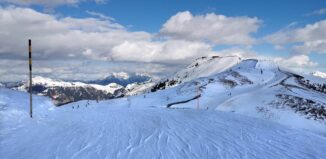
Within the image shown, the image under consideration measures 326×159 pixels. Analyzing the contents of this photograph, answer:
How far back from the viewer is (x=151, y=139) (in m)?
16.1

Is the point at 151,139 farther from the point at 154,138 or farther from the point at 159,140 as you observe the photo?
the point at 159,140

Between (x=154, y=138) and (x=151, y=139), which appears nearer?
(x=151, y=139)

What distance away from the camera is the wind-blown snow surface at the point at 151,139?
13484mm

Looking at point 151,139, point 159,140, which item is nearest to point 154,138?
point 151,139

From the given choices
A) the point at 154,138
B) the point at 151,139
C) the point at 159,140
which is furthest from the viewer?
the point at 154,138

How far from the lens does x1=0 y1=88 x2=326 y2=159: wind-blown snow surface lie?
1348cm

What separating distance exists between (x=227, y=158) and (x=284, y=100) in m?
53.9

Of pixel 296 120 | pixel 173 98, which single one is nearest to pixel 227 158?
pixel 296 120

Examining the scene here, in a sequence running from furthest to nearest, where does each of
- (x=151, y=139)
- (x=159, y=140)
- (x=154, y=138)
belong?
1. (x=154, y=138)
2. (x=151, y=139)
3. (x=159, y=140)

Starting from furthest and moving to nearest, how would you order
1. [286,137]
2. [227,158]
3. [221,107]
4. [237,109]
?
[221,107]
[237,109]
[286,137]
[227,158]

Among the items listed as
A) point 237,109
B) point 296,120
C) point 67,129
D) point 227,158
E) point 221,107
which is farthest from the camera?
point 221,107

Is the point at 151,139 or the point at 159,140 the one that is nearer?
the point at 159,140

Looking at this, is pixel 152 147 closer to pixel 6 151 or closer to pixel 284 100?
pixel 6 151

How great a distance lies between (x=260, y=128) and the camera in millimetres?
19391
